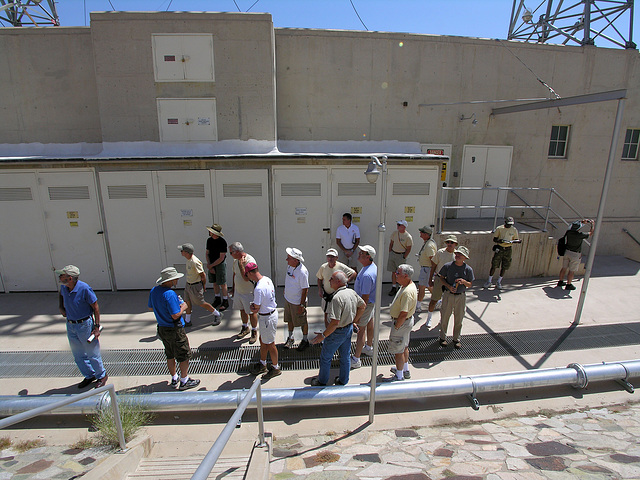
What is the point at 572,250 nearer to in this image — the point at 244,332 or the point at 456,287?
the point at 456,287

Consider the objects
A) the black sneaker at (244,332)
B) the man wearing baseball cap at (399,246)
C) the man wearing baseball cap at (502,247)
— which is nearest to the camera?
the black sneaker at (244,332)

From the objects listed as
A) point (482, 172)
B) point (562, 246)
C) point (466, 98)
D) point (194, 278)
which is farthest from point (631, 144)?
point (194, 278)

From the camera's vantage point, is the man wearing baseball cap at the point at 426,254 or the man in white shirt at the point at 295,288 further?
the man wearing baseball cap at the point at 426,254

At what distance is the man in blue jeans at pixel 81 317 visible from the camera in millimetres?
4340

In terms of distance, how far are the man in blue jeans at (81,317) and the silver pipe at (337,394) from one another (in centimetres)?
57

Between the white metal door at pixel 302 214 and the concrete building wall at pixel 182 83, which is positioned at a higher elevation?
the concrete building wall at pixel 182 83

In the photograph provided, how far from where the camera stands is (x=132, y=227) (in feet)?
24.7

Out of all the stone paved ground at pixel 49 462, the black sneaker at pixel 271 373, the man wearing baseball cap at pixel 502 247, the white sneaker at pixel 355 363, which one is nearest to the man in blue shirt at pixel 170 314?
the black sneaker at pixel 271 373

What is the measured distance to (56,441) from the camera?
383 cm

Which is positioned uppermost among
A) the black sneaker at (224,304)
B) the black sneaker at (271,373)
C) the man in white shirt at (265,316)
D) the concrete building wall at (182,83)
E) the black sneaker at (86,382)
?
the concrete building wall at (182,83)

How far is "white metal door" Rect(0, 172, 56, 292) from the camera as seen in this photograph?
23.9ft

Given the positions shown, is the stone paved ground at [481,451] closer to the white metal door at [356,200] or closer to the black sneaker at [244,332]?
the black sneaker at [244,332]

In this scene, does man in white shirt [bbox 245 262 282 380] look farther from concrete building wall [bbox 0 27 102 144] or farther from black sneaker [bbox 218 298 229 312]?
concrete building wall [bbox 0 27 102 144]

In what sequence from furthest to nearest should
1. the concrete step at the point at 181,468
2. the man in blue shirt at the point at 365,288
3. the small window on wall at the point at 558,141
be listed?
the small window on wall at the point at 558,141
the man in blue shirt at the point at 365,288
the concrete step at the point at 181,468
